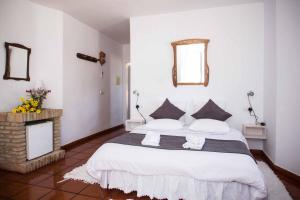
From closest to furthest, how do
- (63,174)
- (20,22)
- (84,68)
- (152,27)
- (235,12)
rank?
(63,174)
(20,22)
(235,12)
(152,27)
(84,68)

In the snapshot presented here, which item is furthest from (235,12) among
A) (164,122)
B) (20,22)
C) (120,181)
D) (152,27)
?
(20,22)

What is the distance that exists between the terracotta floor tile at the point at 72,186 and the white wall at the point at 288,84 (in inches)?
115

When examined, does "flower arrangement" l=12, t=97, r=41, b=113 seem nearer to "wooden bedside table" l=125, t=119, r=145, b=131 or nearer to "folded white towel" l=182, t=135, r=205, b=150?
"wooden bedside table" l=125, t=119, r=145, b=131

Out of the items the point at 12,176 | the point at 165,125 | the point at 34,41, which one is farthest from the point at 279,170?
the point at 34,41

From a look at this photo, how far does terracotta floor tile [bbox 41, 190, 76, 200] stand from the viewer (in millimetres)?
2285

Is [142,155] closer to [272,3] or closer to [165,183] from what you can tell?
[165,183]

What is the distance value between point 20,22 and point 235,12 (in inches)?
157

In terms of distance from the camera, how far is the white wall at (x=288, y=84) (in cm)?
273

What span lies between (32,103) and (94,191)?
189 cm

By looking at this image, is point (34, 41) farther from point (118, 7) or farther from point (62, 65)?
point (118, 7)

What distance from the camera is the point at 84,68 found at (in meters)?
4.88

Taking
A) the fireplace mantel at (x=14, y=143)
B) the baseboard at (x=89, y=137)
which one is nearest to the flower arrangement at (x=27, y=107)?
the fireplace mantel at (x=14, y=143)

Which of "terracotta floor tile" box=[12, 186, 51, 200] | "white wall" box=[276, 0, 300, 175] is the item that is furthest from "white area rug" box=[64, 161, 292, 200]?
"terracotta floor tile" box=[12, 186, 51, 200]

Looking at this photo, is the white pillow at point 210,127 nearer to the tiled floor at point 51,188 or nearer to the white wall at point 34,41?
the tiled floor at point 51,188
